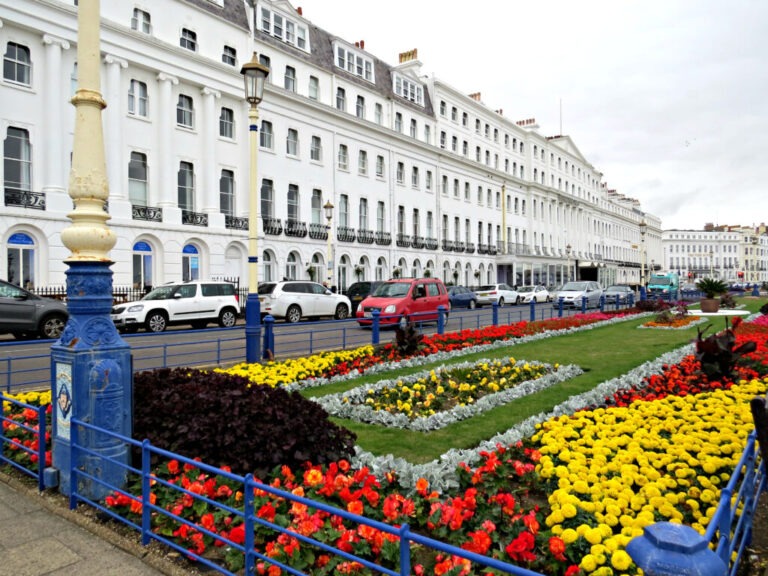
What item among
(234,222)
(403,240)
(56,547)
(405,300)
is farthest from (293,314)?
(403,240)

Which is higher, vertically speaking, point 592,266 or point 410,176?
point 410,176

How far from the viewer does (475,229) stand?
182 feet

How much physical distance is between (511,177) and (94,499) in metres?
61.2

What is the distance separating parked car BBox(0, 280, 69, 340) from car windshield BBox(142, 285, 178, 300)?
3578mm

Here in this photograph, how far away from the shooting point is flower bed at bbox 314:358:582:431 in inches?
305

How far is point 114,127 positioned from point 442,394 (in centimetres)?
2322

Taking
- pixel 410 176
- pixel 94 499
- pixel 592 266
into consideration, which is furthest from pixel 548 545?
pixel 592 266

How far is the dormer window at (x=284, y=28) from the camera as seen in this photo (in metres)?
33.7

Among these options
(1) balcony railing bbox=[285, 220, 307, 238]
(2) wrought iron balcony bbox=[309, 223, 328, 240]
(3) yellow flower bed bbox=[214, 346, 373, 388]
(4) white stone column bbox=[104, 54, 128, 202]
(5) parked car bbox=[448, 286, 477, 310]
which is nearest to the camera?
(3) yellow flower bed bbox=[214, 346, 373, 388]

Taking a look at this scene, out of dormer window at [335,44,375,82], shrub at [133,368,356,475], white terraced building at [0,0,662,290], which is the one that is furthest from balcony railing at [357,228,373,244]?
shrub at [133,368,356,475]

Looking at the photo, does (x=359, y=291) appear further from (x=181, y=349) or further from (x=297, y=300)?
(x=181, y=349)

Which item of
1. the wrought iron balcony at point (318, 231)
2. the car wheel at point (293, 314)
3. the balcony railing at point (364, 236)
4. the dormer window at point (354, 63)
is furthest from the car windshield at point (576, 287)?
the dormer window at point (354, 63)

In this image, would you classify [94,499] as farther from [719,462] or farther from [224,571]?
[719,462]

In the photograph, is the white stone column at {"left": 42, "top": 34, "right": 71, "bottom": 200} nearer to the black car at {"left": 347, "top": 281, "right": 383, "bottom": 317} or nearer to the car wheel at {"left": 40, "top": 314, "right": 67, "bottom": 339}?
the car wheel at {"left": 40, "top": 314, "right": 67, "bottom": 339}
